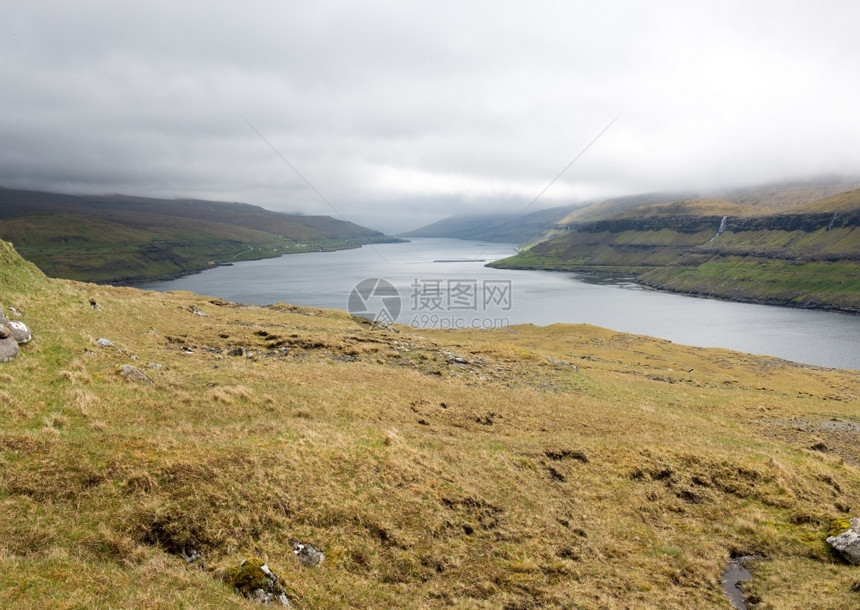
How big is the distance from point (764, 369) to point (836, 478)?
5918 centimetres

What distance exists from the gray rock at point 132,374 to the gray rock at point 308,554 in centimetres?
1377

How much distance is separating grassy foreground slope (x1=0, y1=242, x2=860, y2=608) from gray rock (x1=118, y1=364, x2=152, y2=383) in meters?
0.37

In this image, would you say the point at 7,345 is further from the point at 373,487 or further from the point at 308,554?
the point at 373,487

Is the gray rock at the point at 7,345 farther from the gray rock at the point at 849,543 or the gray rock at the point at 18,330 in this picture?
the gray rock at the point at 849,543

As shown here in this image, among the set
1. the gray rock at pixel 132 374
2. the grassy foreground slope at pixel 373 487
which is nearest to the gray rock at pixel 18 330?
the grassy foreground slope at pixel 373 487

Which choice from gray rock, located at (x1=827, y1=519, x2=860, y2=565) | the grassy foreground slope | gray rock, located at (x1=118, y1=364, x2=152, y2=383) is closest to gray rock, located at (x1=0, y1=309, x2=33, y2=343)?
the grassy foreground slope

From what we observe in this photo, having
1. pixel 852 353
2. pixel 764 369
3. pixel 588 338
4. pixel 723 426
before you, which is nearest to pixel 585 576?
pixel 723 426

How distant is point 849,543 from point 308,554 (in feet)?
63.7

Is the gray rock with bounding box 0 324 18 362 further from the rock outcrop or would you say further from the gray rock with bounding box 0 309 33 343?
the rock outcrop

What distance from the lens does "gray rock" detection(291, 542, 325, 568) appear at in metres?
13.9

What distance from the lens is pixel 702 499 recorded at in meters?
21.3

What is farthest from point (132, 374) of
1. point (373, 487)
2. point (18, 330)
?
point (373, 487)

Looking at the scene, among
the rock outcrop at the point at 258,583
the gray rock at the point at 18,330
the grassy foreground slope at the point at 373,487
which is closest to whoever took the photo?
the rock outcrop at the point at 258,583

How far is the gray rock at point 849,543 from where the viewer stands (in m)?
17.4
